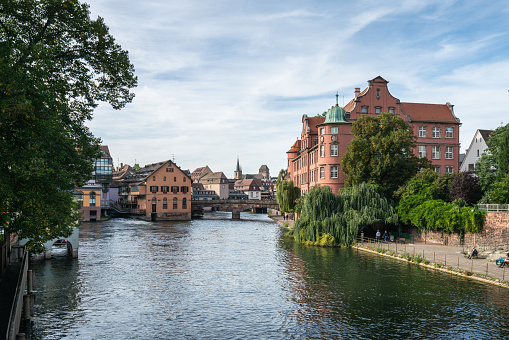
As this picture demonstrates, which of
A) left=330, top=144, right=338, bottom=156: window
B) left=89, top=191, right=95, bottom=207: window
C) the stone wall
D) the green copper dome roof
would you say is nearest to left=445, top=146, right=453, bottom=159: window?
the green copper dome roof

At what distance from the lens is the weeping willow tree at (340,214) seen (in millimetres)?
49500

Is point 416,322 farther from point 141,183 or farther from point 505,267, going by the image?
point 141,183

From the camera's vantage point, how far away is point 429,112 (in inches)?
2872

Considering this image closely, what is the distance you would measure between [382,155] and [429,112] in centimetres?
2362

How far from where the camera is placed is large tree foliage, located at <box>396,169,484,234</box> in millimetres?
43000

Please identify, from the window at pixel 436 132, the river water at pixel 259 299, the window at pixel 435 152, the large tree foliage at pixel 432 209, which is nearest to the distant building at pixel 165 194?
the window at pixel 435 152

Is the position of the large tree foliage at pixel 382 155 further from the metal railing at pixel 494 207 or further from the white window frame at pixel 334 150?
the metal railing at pixel 494 207

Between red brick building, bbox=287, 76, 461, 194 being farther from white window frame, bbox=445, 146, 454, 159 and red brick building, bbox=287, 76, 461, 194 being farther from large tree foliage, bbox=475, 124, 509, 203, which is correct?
large tree foliage, bbox=475, 124, 509, 203

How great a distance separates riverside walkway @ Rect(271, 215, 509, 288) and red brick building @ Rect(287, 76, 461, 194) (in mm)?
18337

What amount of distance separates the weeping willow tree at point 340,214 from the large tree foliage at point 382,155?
129 inches

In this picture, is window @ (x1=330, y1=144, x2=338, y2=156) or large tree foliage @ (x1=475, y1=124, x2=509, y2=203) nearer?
large tree foliage @ (x1=475, y1=124, x2=509, y2=203)

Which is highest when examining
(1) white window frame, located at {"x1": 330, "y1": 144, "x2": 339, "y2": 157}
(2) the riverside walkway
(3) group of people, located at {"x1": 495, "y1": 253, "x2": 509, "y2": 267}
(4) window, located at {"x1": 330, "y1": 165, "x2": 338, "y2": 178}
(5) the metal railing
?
(1) white window frame, located at {"x1": 330, "y1": 144, "x2": 339, "y2": 157}

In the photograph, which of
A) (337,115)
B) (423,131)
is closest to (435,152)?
(423,131)

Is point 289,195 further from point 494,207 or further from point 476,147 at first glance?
point 494,207
